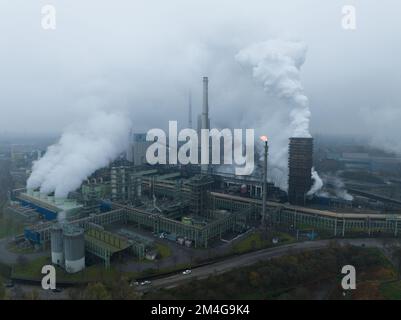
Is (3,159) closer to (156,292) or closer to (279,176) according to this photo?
(279,176)

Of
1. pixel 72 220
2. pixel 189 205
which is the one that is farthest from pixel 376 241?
pixel 72 220

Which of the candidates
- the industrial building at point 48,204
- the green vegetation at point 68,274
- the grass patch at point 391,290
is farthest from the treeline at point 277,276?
the industrial building at point 48,204

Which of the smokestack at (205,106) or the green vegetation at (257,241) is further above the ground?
the smokestack at (205,106)

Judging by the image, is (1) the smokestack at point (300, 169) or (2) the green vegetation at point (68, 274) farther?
(1) the smokestack at point (300, 169)

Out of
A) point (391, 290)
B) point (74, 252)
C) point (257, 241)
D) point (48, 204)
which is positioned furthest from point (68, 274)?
point (391, 290)

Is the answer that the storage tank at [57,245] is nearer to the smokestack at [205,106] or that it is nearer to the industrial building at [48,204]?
the industrial building at [48,204]

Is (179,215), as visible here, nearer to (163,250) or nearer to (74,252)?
(163,250)
